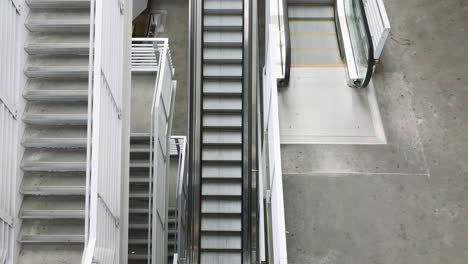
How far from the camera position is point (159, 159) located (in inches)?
332

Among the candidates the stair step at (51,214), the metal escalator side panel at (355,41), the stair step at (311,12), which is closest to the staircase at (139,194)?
the stair step at (51,214)

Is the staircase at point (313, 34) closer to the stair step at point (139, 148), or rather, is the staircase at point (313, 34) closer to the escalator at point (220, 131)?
the escalator at point (220, 131)

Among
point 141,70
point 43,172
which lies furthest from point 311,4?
point 43,172

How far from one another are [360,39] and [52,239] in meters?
6.69

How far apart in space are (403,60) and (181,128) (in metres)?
6.68

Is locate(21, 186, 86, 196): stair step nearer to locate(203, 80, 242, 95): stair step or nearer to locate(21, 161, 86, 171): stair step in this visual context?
locate(21, 161, 86, 171): stair step

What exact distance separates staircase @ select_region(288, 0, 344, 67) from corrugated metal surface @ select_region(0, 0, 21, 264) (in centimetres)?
582

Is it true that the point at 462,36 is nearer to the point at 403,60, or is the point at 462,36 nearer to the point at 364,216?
the point at 403,60

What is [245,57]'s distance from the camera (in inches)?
327

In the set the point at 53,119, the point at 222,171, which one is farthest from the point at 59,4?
the point at 222,171

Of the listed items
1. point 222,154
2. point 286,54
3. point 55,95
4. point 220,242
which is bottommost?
point 220,242

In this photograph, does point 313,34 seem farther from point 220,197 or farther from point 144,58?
point 220,197

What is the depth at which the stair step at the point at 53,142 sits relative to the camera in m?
6.15

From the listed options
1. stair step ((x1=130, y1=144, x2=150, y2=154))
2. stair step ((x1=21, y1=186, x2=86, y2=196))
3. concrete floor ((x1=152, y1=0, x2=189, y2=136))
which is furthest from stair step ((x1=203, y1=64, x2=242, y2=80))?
concrete floor ((x1=152, y1=0, x2=189, y2=136))
